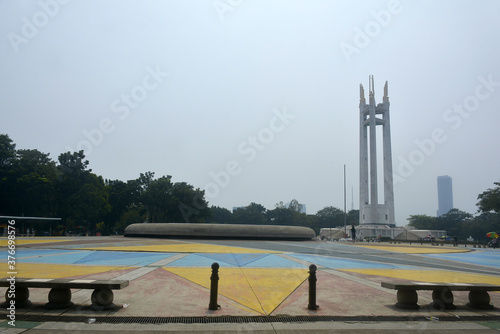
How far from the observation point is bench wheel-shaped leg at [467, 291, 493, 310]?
728 cm

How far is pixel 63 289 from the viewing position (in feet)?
22.1

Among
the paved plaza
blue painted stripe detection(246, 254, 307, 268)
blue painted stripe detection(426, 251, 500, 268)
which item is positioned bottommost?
blue painted stripe detection(426, 251, 500, 268)

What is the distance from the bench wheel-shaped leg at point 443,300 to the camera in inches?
285

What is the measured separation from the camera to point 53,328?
5.58 m

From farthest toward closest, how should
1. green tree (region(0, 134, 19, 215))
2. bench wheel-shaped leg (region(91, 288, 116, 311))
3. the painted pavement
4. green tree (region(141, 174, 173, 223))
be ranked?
green tree (region(141, 174, 173, 223)) < green tree (region(0, 134, 19, 215)) < the painted pavement < bench wheel-shaped leg (region(91, 288, 116, 311))

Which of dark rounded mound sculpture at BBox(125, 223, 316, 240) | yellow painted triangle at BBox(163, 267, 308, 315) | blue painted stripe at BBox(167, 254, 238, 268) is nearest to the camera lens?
yellow painted triangle at BBox(163, 267, 308, 315)

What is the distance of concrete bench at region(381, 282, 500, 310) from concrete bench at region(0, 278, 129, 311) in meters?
5.26

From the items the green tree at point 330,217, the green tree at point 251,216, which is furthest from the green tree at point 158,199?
the green tree at point 330,217

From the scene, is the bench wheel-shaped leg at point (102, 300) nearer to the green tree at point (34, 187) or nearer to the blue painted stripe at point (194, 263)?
the blue painted stripe at point (194, 263)

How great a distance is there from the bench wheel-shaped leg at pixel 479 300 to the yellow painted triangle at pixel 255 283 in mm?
3720

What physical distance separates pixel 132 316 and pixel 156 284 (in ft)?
8.81

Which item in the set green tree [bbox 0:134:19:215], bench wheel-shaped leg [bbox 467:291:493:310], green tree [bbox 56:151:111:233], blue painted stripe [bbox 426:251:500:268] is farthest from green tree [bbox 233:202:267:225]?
bench wheel-shaped leg [bbox 467:291:493:310]

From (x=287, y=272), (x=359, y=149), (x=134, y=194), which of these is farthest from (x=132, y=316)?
(x=359, y=149)

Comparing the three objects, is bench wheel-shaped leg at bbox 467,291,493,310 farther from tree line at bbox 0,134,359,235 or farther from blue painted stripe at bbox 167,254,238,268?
tree line at bbox 0,134,359,235
